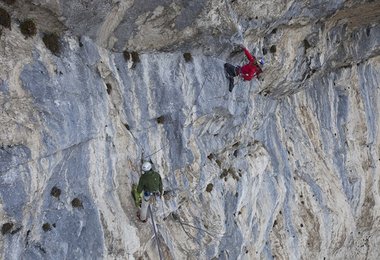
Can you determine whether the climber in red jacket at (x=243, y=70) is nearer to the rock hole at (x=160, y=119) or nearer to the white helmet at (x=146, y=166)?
the rock hole at (x=160, y=119)

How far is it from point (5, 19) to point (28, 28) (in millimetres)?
765

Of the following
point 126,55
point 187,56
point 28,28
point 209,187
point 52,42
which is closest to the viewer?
point 28,28

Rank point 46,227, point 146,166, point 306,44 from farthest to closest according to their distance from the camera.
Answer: point 306,44
point 146,166
point 46,227

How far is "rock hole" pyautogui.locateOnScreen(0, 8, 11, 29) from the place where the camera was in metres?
11.9

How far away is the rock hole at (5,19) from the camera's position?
11875 millimetres

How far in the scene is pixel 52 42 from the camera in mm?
13250

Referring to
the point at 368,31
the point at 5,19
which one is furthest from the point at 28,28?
the point at 368,31

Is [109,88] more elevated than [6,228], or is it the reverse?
[109,88]

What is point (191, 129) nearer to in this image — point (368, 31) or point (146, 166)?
point (146, 166)

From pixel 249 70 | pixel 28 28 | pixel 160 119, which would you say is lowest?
pixel 160 119

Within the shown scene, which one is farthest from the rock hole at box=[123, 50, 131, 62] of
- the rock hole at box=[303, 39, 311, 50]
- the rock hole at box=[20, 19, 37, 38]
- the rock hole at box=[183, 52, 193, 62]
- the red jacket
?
the rock hole at box=[303, 39, 311, 50]

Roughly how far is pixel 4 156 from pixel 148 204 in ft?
19.6

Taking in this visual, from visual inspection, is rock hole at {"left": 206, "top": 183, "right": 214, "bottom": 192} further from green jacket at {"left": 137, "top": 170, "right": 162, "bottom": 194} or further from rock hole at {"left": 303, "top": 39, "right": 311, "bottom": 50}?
rock hole at {"left": 303, "top": 39, "right": 311, "bottom": 50}

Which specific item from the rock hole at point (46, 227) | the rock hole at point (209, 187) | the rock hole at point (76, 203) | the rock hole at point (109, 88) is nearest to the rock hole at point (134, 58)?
the rock hole at point (109, 88)
